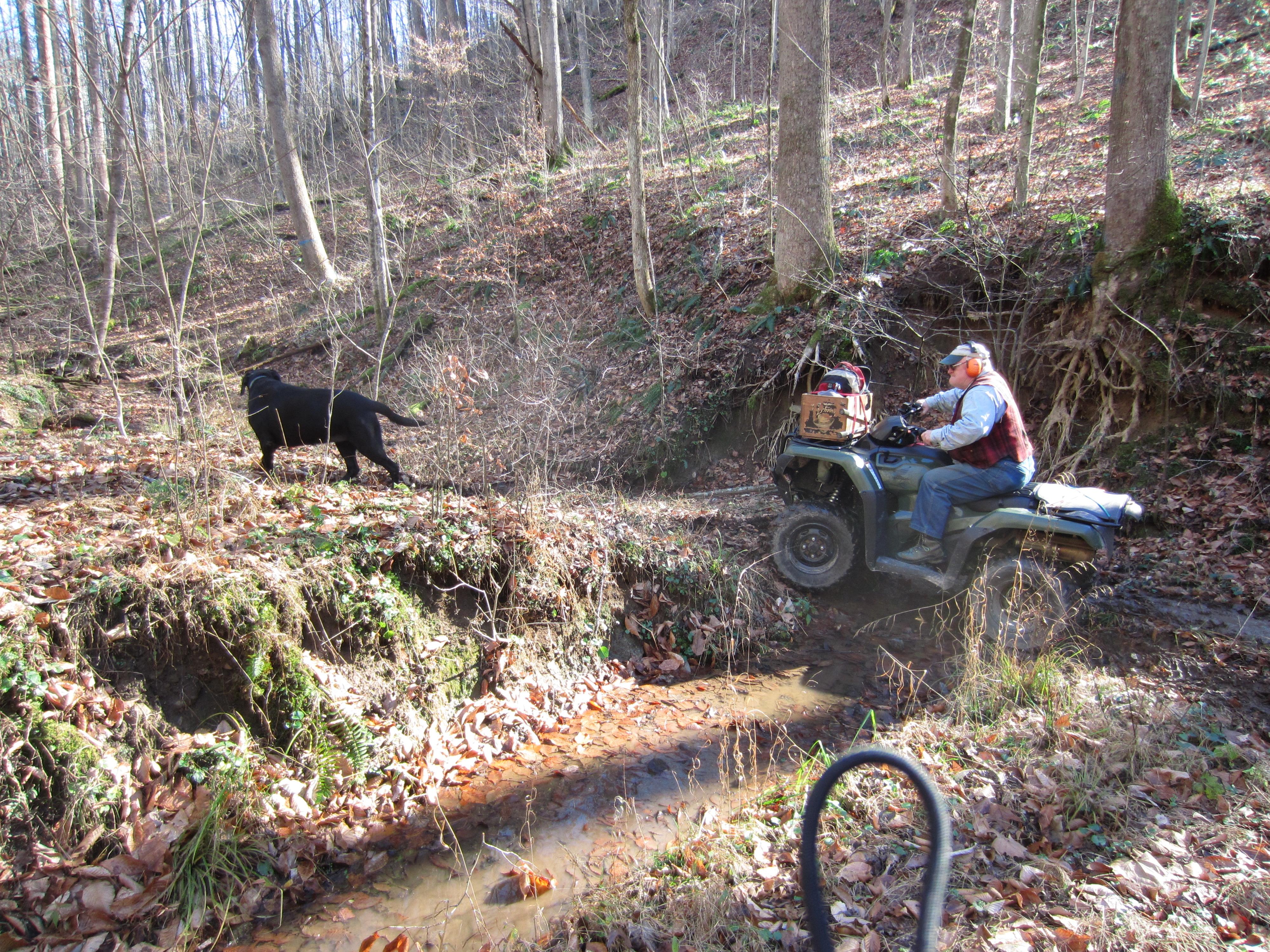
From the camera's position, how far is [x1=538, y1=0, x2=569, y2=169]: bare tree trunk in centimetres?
1659

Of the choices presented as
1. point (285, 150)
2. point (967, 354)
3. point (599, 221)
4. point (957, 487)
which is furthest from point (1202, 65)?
point (285, 150)

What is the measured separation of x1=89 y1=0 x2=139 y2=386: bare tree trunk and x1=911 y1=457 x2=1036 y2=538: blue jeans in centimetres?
678

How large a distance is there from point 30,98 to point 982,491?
19578 mm

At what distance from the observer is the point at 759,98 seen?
71.1ft

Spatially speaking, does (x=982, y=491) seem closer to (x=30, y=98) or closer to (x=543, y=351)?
(x=543, y=351)

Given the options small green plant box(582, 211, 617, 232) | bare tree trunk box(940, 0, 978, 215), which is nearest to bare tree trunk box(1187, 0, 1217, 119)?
bare tree trunk box(940, 0, 978, 215)

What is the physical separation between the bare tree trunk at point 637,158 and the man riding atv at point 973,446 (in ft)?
19.0

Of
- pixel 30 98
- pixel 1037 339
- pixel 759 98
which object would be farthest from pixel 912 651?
pixel 759 98

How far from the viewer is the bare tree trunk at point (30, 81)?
30.4 ft

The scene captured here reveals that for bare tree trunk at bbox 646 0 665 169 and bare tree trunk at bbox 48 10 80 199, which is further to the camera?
bare tree trunk at bbox 646 0 665 169

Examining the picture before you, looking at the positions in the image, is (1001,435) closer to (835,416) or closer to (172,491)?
(835,416)

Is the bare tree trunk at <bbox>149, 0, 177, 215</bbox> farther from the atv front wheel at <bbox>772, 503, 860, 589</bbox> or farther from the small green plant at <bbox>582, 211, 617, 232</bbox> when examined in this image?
the small green plant at <bbox>582, 211, 617, 232</bbox>

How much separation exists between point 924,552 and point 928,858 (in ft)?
11.9

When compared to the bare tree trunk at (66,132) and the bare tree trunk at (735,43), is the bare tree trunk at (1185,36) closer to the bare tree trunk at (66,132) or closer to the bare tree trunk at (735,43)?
the bare tree trunk at (735,43)
